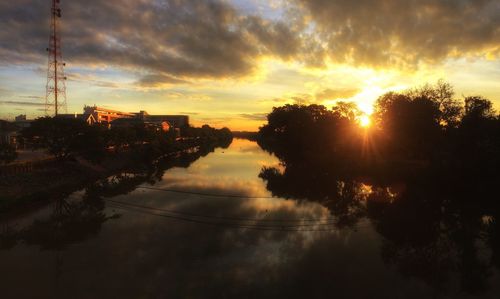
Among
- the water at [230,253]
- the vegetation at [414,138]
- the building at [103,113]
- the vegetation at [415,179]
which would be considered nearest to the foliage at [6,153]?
the water at [230,253]

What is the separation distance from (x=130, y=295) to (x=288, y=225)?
13464mm

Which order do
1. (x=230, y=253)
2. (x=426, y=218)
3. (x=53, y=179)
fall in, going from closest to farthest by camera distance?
1. (x=230, y=253)
2. (x=426, y=218)
3. (x=53, y=179)

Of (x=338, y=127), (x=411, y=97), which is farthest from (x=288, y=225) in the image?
(x=338, y=127)

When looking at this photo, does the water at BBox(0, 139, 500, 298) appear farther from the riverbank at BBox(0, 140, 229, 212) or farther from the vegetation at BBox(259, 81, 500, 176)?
the vegetation at BBox(259, 81, 500, 176)

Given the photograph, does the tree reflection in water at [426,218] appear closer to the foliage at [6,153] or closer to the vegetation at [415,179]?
the vegetation at [415,179]

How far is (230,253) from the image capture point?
19.3 metres

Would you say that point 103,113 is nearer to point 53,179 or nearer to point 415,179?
point 53,179

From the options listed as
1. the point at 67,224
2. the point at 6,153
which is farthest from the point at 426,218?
the point at 6,153

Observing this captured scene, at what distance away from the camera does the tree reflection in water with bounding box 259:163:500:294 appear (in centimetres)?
1761

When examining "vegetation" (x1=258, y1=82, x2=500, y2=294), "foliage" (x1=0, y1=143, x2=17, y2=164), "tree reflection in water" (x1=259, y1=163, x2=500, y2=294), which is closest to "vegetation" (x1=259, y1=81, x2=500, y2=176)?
"vegetation" (x1=258, y1=82, x2=500, y2=294)

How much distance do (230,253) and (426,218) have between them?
55.6ft

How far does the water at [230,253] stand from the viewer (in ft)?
50.0

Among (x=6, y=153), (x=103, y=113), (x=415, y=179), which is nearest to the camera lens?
(x=6, y=153)

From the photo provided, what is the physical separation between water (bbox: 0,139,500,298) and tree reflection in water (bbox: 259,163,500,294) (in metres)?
0.14
